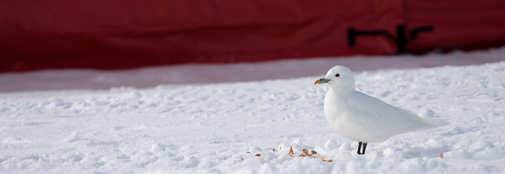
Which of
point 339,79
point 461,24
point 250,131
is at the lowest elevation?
point 250,131

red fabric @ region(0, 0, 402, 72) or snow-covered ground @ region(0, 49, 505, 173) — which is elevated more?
red fabric @ region(0, 0, 402, 72)

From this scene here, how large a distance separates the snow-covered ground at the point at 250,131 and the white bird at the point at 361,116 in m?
0.09

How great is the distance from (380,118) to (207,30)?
151 inches

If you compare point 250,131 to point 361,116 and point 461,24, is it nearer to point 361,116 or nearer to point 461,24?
point 361,116

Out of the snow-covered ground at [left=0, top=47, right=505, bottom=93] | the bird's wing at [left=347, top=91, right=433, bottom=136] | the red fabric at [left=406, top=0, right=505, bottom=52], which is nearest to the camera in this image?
the bird's wing at [left=347, top=91, right=433, bottom=136]

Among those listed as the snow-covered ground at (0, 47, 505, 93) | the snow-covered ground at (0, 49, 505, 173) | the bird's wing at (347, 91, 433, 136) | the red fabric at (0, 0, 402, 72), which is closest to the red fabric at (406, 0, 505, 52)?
the snow-covered ground at (0, 47, 505, 93)

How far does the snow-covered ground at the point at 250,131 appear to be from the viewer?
198cm

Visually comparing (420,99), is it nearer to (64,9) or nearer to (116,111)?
(116,111)

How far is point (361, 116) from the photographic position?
6.35ft

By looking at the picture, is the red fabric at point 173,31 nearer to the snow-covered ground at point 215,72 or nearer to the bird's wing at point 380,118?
the snow-covered ground at point 215,72

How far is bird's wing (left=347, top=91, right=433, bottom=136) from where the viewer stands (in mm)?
1933

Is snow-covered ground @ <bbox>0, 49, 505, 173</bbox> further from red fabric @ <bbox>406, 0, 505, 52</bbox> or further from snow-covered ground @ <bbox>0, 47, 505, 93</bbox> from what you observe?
red fabric @ <bbox>406, 0, 505, 52</bbox>

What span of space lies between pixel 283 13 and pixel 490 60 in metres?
2.12

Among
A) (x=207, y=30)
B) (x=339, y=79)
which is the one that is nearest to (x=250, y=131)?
(x=339, y=79)
